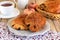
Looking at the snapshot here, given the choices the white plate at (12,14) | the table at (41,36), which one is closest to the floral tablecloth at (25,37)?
the table at (41,36)

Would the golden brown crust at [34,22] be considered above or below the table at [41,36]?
above

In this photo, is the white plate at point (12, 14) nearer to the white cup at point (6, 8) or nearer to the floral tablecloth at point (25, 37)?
the white cup at point (6, 8)

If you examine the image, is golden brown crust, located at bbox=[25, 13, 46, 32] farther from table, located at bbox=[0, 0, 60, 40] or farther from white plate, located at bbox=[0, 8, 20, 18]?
white plate, located at bbox=[0, 8, 20, 18]

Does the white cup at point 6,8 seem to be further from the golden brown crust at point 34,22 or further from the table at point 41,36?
the golden brown crust at point 34,22

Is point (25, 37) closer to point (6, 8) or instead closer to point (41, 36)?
point (41, 36)

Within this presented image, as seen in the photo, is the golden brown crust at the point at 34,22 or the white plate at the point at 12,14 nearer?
the golden brown crust at the point at 34,22

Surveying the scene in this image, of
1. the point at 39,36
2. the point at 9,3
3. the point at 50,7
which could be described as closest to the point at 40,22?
the point at 39,36

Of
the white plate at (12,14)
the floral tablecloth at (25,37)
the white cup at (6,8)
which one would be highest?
the white cup at (6,8)

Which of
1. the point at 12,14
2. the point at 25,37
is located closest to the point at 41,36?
the point at 25,37

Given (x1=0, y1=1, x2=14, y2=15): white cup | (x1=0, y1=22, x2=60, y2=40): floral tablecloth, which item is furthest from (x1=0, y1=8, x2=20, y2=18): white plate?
(x1=0, y1=22, x2=60, y2=40): floral tablecloth

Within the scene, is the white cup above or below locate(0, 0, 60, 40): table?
above

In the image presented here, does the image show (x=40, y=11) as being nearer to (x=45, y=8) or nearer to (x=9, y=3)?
(x=45, y=8)
